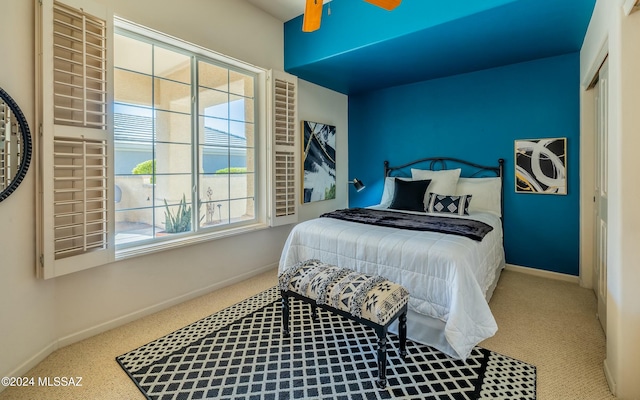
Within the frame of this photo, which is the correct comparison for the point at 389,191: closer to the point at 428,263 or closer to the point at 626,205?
the point at 428,263

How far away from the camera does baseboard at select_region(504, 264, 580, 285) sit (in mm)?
3258

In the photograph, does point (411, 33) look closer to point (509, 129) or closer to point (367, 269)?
point (509, 129)

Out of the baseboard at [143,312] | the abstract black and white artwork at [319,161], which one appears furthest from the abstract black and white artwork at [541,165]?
the baseboard at [143,312]

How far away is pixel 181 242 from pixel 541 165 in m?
3.92

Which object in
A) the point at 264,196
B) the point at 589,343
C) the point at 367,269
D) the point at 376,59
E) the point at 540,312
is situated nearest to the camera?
the point at 589,343

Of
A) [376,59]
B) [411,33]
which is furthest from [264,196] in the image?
[411,33]

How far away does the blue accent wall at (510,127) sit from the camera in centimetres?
329

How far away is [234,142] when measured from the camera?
11.1 feet

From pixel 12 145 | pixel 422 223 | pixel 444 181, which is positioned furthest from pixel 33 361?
pixel 444 181

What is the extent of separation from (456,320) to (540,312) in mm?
1243

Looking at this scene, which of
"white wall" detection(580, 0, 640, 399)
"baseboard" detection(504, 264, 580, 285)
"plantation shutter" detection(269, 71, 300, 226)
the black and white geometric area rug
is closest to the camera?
"white wall" detection(580, 0, 640, 399)

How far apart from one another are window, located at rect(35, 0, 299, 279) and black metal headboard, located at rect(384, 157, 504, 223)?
63.5 inches

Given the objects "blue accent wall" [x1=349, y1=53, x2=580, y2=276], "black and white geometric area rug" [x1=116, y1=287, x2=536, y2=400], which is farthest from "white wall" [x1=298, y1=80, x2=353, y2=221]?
"black and white geometric area rug" [x1=116, y1=287, x2=536, y2=400]

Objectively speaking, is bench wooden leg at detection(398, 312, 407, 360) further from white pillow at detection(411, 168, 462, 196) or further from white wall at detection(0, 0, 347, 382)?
white pillow at detection(411, 168, 462, 196)
